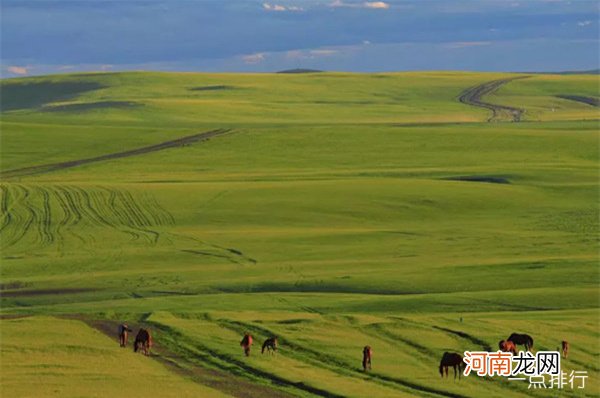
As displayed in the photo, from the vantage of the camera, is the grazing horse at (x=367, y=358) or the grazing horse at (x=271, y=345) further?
the grazing horse at (x=271, y=345)

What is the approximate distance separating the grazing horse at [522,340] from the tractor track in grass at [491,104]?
9029 centimetres

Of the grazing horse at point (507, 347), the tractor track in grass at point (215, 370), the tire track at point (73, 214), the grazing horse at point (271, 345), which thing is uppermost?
the grazing horse at point (507, 347)

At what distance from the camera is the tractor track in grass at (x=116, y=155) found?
7938 centimetres

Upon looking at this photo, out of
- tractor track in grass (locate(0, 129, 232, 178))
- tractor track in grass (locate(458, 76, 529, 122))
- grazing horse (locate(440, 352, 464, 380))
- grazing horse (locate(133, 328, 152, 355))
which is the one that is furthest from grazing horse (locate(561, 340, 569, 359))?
tractor track in grass (locate(458, 76, 529, 122))

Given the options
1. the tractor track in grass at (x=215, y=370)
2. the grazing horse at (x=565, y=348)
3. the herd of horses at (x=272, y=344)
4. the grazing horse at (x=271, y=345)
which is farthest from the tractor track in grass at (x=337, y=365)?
the grazing horse at (x=565, y=348)

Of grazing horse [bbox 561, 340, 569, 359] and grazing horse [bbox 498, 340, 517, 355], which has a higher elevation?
grazing horse [bbox 498, 340, 517, 355]

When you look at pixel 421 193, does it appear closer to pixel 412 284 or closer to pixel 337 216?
pixel 337 216

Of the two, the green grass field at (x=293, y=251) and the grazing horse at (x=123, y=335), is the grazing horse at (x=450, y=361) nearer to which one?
the green grass field at (x=293, y=251)

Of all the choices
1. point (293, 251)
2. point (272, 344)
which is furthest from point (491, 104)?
point (272, 344)

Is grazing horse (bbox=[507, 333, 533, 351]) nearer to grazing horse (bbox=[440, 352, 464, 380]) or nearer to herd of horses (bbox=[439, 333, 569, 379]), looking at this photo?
herd of horses (bbox=[439, 333, 569, 379])

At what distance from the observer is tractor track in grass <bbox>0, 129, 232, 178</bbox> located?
79.4 meters

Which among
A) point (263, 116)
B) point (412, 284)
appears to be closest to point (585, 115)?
point (263, 116)

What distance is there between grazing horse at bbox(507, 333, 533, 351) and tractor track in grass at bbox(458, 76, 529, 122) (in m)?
90.3

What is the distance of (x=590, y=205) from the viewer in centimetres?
6097
